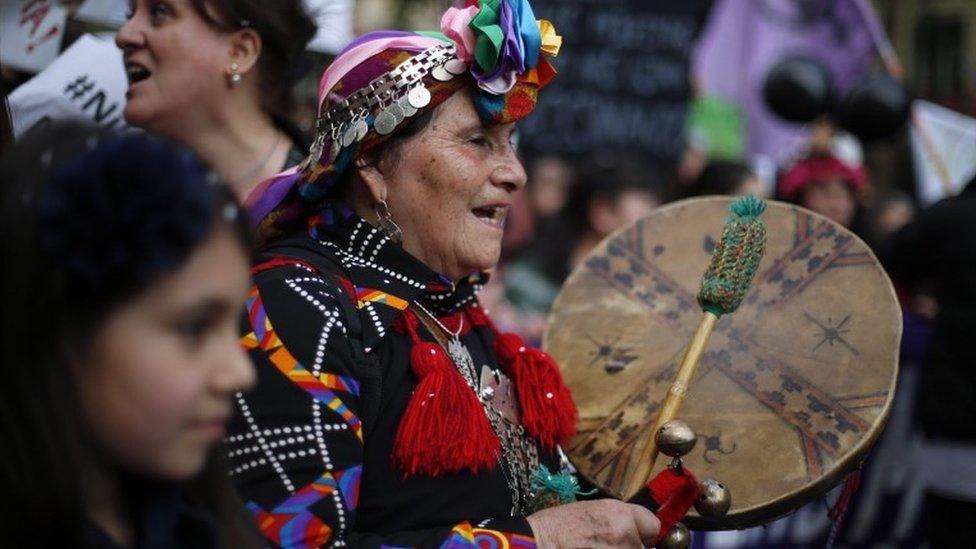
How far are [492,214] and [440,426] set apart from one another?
53cm

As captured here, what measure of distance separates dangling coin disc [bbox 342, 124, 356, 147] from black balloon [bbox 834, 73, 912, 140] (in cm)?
379

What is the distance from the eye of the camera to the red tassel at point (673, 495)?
2387 mm

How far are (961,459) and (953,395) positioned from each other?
23 cm

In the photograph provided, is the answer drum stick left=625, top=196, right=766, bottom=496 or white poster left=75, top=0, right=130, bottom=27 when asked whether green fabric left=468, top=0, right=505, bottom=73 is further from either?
white poster left=75, top=0, right=130, bottom=27

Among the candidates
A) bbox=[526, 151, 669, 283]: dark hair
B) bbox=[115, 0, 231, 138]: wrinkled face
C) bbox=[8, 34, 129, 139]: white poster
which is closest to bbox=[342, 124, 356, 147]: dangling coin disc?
bbox=[115, 0, 231, 138]: wrinkled face

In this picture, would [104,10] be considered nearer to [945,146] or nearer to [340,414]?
[340,414]

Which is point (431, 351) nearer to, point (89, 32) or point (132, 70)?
point (132, 70)

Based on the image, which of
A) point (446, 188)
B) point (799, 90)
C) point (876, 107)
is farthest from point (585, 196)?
point (446, 188)

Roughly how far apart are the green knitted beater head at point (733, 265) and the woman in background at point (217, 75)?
1.23 m

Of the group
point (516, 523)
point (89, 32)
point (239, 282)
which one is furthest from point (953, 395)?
point (239, 282)

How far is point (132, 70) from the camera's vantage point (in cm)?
326

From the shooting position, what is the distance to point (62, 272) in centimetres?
144

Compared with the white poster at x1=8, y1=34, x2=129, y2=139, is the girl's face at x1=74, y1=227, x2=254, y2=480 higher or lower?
higher

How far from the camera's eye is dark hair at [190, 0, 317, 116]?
10.6ft
